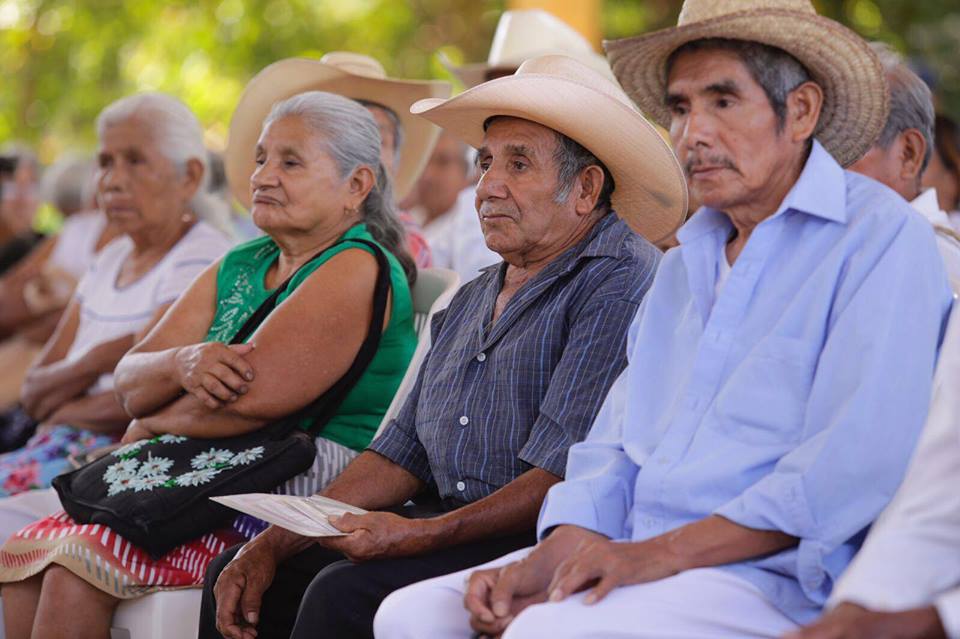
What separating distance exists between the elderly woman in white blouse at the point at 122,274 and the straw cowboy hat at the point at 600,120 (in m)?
Answer: 1.62

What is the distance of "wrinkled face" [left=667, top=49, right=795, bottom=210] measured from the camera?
263cm

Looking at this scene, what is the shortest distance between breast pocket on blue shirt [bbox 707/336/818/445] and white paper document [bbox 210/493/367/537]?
0.90 m

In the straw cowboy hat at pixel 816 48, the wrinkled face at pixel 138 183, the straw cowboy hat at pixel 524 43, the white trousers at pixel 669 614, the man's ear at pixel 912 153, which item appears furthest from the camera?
the straw cowboy hat at pixel 524 43

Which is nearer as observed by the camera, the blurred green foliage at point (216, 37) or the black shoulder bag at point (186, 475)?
the black shoulder bag at point (186, 475)

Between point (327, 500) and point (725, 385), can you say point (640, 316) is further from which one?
point (327, 500)

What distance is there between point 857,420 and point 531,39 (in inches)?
155

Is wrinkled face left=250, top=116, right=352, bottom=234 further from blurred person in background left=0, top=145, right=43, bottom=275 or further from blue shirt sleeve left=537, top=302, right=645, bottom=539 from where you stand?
blurred person in background left=0, top=145, right=43, bottom=275

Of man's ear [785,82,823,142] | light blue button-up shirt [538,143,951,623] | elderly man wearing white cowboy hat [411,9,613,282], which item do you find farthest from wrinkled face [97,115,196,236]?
man's ear [785,82,823,142]

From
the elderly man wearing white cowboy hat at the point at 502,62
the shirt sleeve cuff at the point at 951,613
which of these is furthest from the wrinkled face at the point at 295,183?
the shirt sleeve cuff at the point at 951,613

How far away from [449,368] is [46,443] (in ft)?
6.71

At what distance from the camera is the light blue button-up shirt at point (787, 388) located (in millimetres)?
2307

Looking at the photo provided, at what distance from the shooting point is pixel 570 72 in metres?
3.30

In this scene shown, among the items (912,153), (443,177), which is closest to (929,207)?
(912,153)

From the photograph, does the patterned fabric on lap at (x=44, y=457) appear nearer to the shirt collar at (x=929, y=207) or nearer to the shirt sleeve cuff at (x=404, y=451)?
the shirt sleeve cuff at (x=404, y=451)
